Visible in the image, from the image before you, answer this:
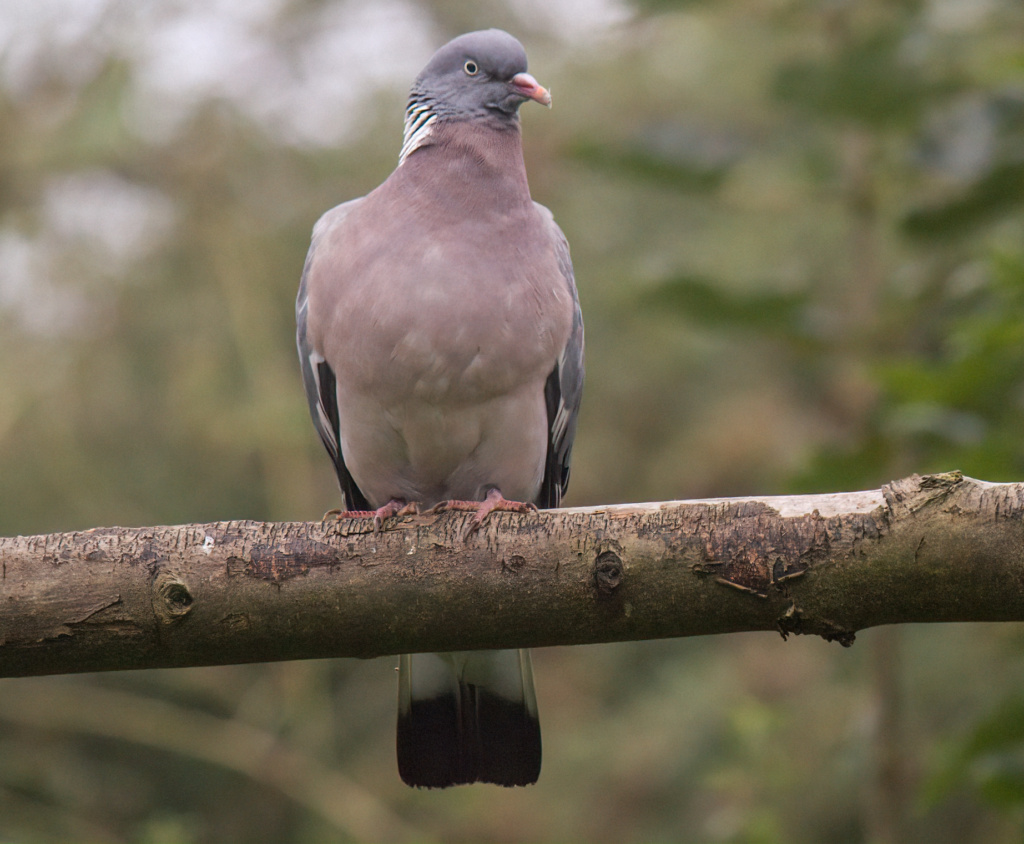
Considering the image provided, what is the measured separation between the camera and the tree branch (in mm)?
1769

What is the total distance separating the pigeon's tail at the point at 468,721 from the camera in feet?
8.21

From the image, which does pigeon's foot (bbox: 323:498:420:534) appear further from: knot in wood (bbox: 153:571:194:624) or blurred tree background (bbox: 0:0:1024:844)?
blurred tree background (bbox: 0:0:1024:844)

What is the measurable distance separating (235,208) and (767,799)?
3.92 metres

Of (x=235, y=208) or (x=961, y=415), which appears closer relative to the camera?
(x=961, y=415)

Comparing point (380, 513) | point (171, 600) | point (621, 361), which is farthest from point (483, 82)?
point (621, 361)

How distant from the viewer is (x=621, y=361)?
702 centimetres

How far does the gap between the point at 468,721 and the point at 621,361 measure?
465cm

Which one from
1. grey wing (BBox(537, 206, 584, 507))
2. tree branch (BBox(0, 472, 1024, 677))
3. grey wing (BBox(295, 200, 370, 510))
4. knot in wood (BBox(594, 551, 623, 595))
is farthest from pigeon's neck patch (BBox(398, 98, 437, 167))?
knot in wood (BBox(594, 551, 623, 595))

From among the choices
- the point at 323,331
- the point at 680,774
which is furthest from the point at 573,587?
the point at 680,774

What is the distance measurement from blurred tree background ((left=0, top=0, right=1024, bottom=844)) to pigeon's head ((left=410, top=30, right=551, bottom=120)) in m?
0.86

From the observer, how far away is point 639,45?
6.28 m

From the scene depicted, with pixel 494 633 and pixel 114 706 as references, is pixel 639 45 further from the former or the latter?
pixel 494 633

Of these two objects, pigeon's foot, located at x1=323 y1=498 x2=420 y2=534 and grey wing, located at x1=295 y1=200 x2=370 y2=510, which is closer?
pigeon's foot, located at x1=323 y1=498 x2=420 y2=534

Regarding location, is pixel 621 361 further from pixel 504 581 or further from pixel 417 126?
pixel 504 581
